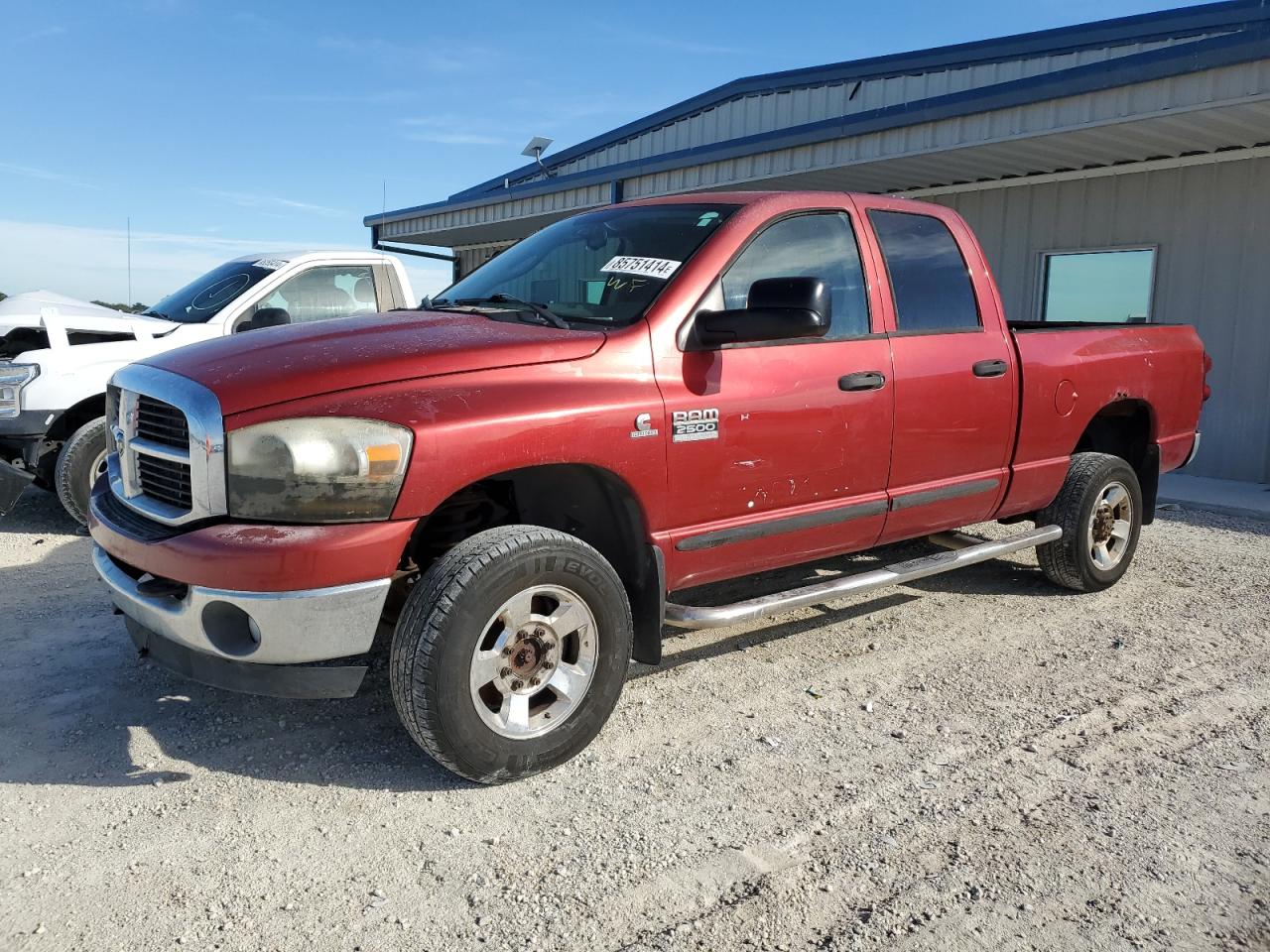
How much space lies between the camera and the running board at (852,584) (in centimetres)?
352

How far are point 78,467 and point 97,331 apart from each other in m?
1.00

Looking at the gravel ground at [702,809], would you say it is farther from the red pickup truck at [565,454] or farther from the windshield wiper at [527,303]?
the windshield wiper at [527,303]

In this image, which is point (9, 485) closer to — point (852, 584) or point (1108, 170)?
point (852, 584)

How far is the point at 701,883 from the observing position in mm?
2625

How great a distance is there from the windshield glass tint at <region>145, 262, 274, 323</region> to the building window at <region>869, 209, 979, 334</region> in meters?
4.83

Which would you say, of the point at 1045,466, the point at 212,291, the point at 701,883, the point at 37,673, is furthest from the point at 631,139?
the point at 701,883

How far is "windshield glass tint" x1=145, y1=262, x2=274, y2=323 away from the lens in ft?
23.9

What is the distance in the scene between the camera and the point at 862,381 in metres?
3.96

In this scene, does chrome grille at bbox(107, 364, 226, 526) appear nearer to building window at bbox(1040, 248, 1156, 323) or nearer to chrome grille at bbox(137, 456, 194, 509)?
chrome grille at bbox(137, 456, 194, 509)

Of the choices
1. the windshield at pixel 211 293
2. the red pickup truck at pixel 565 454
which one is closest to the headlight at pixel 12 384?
the windshield at pixel 211 293

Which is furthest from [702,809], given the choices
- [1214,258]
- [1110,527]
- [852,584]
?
[1214,258]

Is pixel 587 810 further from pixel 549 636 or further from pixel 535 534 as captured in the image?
pixel 535 534

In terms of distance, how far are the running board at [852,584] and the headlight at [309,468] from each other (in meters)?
1.21

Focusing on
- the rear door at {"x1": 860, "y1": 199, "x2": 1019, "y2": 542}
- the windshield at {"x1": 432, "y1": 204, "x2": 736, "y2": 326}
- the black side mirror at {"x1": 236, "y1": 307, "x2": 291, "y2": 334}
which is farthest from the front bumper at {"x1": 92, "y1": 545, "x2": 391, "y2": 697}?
the black side mirror at {"x1": 236, "y1": 307, "x2": 291, "y2": 334}
